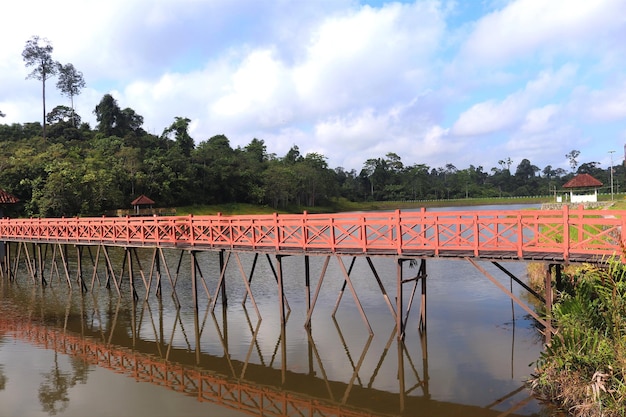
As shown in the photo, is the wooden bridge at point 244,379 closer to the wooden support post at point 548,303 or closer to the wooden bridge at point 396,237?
the wooden support post at point 548,303

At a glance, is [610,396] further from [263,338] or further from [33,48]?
[33,48]

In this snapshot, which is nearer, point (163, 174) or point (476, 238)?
point (476, 238)

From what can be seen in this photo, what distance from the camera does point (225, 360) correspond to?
589 inches

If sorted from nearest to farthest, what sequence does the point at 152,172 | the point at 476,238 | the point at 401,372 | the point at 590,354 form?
the point at 590,354 → the point at 401,372 → the point at 476,238 → the point at 152,172

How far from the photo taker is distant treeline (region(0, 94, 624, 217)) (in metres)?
54.4

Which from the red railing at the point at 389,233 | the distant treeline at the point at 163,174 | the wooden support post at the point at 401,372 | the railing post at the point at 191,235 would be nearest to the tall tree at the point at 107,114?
the distant treeline at the point at 163,174

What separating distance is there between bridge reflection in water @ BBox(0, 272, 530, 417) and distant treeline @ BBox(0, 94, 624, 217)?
35.4m

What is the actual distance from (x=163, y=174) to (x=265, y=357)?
205 feet

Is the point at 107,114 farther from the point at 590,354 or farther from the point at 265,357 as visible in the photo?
the point at 590,354

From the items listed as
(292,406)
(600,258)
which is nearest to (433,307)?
(600,258)

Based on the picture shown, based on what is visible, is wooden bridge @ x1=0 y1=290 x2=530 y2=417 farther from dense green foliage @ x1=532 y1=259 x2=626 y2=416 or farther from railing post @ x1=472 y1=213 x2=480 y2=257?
railing post @ x1=472 y1=213 x2=480 y2=257

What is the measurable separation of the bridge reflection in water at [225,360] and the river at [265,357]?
0.15 feet

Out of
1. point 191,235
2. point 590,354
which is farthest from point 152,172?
point 590,354

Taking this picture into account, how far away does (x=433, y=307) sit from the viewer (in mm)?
19984
